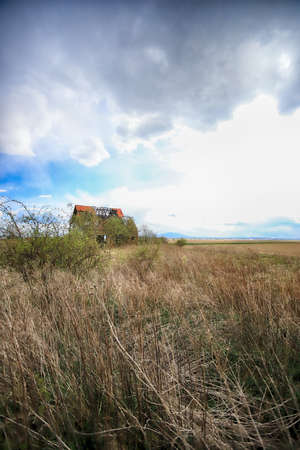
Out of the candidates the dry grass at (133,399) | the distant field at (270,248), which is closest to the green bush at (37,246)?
the dry grass at (133,399)

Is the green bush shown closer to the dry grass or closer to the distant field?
the dry grass

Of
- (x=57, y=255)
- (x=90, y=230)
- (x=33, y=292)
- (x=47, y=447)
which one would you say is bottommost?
(x=47, y=447)

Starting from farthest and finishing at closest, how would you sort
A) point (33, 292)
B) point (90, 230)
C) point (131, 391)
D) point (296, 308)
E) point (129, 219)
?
1. point (129, 219)
2. point (90, 230)
3. point (33, 292)
4. point (296, 308)
5. point (131, 391)

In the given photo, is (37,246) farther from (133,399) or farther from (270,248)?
(270,248)

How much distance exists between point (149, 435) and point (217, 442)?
0.49 meters

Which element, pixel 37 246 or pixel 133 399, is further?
pixel 37 246

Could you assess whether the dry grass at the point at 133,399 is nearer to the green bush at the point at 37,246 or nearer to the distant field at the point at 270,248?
the green bush at the point at 37,246

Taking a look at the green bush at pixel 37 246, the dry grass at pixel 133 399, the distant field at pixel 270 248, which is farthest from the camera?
the distant field at pixel 270 248

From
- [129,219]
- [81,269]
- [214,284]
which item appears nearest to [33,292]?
[81,269]

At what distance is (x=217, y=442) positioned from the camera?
1276mm

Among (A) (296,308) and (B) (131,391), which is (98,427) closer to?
(B) (131,391)

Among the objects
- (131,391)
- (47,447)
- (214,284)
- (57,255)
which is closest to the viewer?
(47,447)

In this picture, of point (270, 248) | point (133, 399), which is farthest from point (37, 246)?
point (270, 248)

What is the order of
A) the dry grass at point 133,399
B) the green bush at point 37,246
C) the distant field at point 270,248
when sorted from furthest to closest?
the distant field at point 270,248
the green bush at point 37,246
the dry grass at point 133,399
